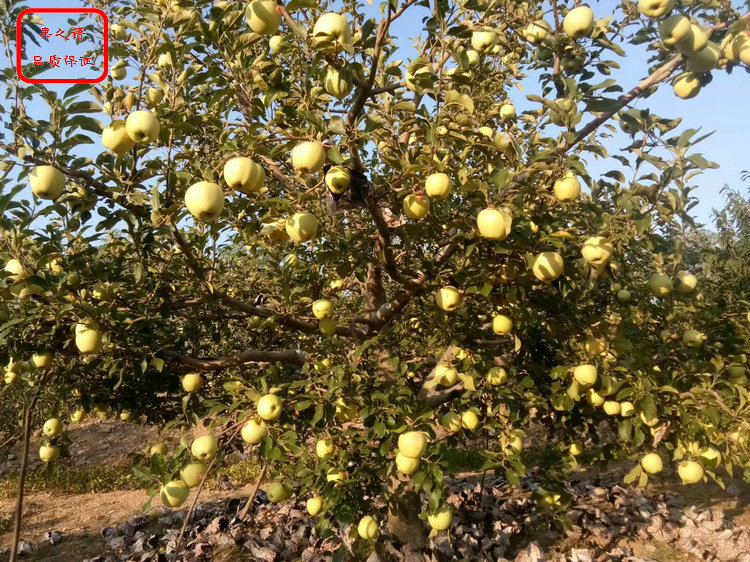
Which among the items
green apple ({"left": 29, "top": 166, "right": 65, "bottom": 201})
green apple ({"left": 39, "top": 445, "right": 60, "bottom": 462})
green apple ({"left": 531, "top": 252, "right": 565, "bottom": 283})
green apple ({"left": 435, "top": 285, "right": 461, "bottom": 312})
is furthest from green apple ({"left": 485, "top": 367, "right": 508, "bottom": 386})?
green apple ({"left": 39, "top": 445, "right": 60, "bottom": 462})

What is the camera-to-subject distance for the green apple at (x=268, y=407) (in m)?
2.46

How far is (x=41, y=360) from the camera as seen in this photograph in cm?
283

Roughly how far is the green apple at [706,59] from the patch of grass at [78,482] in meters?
9.94

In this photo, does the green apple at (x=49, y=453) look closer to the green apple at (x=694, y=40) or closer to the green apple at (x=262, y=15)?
the green apple at (x=262, y=15)

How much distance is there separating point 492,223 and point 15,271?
2277mm

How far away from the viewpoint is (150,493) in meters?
2.16

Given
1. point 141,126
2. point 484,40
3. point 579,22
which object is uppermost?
point 484,40

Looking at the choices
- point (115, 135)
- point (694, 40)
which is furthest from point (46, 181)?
point (694, 40)

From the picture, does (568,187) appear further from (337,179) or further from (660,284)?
(660,284)

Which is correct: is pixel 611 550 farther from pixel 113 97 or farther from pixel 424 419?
pixel 113 97

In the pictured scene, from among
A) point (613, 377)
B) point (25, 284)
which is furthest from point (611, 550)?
point (25, 284)

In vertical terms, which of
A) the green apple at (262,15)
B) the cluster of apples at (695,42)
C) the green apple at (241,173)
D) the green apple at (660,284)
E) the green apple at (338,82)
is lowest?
the green apple at (660,284)

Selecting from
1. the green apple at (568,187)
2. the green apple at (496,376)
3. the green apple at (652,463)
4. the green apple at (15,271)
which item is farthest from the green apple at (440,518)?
the green apple at (15,271)

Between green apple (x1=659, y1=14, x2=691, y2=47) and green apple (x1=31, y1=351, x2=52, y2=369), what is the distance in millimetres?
3700
